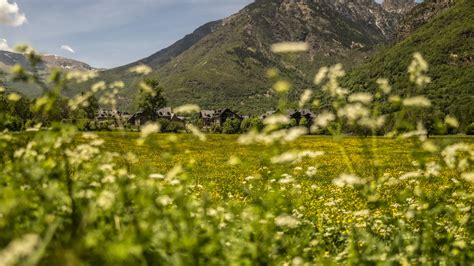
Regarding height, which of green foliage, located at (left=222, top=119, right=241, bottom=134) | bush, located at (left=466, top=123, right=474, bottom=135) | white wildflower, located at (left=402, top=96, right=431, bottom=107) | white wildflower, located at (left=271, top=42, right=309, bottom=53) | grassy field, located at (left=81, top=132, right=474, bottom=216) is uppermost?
white wildflower, located at (left=271, top=42, right=309, bottom=53)

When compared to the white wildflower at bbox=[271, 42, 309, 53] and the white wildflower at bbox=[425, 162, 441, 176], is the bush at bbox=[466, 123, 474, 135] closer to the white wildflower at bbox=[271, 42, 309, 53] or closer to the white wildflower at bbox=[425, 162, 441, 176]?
the white wildflower at bbox=[425, 162, 441, 176]

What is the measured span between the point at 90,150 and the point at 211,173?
18.1m

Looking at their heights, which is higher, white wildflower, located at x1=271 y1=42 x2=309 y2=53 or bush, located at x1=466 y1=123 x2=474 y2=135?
white wildflower, located at x1=271 y1=42 x2=309 y2=53

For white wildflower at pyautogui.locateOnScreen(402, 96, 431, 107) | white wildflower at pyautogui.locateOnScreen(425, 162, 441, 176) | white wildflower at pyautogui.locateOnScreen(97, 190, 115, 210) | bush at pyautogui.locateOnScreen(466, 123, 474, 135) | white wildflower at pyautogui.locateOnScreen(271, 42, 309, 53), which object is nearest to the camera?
white wildflower at pyautogui.locateOnScreen(97, 190, 115, 210)

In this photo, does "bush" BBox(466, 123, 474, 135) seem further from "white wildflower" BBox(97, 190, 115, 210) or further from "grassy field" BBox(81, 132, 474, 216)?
"white wildflower" BBox(97, 190, 115, 210)

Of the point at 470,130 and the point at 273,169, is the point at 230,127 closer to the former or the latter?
the point at 470,130

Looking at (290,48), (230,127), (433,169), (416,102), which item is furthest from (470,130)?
(290,48)

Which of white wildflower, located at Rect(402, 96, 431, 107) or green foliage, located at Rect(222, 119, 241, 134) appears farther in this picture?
green foliage, located at Rect(222, 119, 241, 134)

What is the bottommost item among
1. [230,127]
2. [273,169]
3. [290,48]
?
[230,127]

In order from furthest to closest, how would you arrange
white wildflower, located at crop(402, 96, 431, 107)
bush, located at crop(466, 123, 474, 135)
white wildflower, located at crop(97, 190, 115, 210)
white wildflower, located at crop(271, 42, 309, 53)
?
bush, located at crop(466, 123, 474, 135), white wildflower, located at crop(402, 96, 431, 107), white wildflower, located at crop(271, 42, 309, 53), white wildflower, located at crop(97, 190, 115, 210)

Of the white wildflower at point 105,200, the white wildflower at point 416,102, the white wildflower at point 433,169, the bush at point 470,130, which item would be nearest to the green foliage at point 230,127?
the bush at point 470,130

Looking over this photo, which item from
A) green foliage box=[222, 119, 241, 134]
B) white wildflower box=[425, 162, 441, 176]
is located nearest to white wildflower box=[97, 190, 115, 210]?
white wildflower box=[425, 162, 441, 176]

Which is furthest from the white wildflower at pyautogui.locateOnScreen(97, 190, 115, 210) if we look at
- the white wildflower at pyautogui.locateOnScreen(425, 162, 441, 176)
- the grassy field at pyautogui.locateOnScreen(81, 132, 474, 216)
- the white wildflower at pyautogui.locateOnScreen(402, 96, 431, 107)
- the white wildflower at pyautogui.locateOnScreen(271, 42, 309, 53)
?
the white wildflower at pyautogui.locateOnScreen(425, 162, 441, 176)

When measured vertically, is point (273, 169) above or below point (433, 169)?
below
